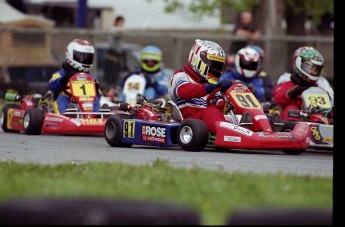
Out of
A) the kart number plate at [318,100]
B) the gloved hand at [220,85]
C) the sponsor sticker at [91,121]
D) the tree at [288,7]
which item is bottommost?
the sponsor sticker at [91,121]

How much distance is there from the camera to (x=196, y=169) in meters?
7.52

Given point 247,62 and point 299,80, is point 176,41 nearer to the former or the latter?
point 247,62

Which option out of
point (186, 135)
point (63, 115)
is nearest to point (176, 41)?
point (63, 115)

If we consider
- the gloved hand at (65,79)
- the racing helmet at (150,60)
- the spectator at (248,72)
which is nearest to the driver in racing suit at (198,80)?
the gloved hand at (65,79)

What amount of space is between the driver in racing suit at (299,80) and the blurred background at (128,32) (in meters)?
4.32

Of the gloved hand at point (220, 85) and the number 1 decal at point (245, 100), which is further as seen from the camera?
the number 1 decal at point (245, 100)

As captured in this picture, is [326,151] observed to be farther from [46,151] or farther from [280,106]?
[46,151]

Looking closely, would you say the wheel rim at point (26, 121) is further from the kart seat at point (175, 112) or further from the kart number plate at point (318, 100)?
the kart number plate at point (318, 100)

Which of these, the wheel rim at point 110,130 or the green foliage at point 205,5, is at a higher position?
the green foliage at point 205,5

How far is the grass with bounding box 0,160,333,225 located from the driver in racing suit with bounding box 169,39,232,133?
239 centimetres

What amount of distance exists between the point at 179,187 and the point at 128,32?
1369cm

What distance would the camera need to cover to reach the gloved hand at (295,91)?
11.7 metres

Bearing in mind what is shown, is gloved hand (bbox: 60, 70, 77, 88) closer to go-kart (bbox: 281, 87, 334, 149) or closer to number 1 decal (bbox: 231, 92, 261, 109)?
go-kart (bbox: 281, 87, 334, 149)

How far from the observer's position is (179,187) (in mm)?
6723
